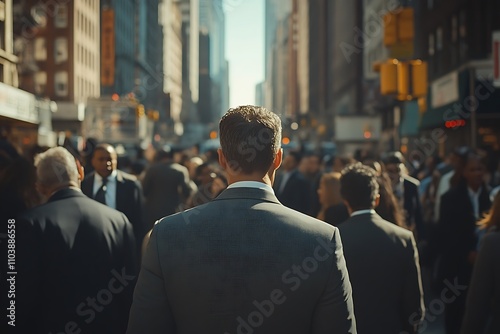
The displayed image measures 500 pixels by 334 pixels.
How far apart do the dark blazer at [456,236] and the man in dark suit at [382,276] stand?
11.2 feet

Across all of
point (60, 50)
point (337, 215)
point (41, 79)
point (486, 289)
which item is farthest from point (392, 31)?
point (41, 79)

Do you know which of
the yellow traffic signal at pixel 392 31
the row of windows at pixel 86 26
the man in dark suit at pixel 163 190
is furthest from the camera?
the row of windows at pixel 86 26

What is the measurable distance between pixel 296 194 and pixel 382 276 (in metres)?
7.29

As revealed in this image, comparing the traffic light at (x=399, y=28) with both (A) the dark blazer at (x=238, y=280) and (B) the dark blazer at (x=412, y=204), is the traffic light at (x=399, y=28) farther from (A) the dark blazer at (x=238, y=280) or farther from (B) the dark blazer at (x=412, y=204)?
(A) the dark blazer at (x=238, y=280)

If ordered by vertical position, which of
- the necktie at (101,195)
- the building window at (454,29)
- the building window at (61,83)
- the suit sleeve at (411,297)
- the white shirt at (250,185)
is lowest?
the suit sleeve at (411,297)

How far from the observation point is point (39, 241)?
204 inches

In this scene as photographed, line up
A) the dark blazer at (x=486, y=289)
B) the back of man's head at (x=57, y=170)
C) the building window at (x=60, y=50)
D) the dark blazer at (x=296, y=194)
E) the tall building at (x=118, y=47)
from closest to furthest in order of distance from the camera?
1. the dark blazer at (x=486, y=289)
2. the back of man's head at (x=57, y=170)
3. the dark blazer at (x=296, y=194)
4. the building window at (x=60, y=50)
5. the tall building at (x=118, y=47)

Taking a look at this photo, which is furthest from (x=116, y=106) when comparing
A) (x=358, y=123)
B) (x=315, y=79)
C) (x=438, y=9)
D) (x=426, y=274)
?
(x=315, y=79)

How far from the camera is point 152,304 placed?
3.16 m

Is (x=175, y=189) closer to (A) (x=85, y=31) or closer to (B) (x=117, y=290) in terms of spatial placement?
(B) (x=117, y=290)

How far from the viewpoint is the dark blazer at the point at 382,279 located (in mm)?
5359

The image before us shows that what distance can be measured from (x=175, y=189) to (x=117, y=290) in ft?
21.5

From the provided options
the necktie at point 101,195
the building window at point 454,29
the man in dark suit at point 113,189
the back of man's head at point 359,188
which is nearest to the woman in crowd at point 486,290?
the back of man's head at point 359,188

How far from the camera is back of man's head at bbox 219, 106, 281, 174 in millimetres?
3262
